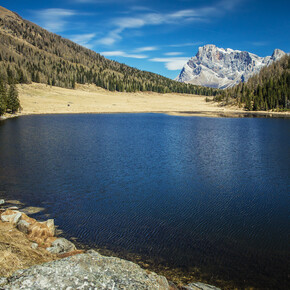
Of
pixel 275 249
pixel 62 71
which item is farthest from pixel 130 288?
pixel 62 71

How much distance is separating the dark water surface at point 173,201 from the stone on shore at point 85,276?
2457 mm

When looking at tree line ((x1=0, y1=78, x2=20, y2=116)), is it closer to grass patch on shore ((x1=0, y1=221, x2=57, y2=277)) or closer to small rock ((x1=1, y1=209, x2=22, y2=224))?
small rock ((x1=1, y1=209, x2=22, y2=224))

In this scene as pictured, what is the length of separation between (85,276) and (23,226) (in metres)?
6.55

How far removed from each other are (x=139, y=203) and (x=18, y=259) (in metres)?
9.79

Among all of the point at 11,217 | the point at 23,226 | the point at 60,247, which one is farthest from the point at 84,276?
the point at 11,217

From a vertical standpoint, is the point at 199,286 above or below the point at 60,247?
below

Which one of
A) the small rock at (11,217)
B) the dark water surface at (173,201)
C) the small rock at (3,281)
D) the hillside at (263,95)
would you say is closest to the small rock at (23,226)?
the small rock at (11,217)

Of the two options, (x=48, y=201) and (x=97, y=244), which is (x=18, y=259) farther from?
(x=48, y=201)

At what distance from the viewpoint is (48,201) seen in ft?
59.4

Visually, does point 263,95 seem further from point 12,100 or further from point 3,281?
point 3,281

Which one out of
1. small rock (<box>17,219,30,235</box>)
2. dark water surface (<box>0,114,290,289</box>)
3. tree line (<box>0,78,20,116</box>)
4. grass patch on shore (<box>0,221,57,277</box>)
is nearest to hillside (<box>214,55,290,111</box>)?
dark water surface (<box>0,114,290,289</box>)

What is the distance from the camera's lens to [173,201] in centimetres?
1839

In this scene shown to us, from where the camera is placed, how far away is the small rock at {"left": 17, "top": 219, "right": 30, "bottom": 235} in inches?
503

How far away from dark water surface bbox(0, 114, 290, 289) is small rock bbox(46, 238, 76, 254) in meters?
1.19
